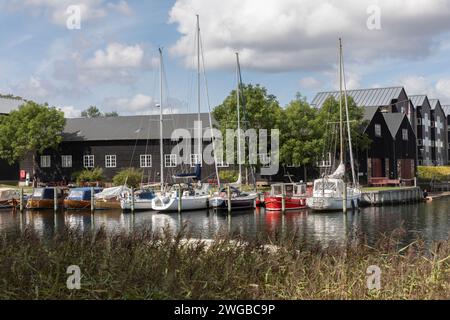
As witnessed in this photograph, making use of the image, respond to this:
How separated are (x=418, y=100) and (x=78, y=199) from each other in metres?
67.8

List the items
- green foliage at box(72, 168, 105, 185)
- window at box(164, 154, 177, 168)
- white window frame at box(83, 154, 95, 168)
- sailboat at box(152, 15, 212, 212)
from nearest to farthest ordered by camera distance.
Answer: sailboat at box(152, 15, 212, 212)
green foliage at box(72, 168, 105, 185)
window at box(164, 154, 177, 168)
white window frame at box(83, 154, 95, 168)

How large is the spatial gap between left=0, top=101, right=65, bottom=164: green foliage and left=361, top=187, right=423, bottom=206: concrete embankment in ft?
127

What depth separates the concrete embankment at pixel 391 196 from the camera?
180 ft

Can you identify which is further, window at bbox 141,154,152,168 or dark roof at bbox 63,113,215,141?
dark roof at bbox 63,113,215,141

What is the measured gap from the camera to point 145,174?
7094 centimetres

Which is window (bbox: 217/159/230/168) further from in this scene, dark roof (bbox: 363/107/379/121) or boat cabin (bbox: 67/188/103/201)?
dark roof (bbox: 363/107/379/121)

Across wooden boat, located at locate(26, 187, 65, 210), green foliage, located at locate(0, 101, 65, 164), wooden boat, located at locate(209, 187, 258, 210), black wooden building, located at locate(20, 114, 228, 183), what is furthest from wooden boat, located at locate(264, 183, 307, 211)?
green foliage, located at locate(0, 101, 65, 164)

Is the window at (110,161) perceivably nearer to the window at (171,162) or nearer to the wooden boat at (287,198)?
the window at (171,162)

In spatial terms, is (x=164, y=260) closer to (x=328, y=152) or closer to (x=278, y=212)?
(x=278, y=212)

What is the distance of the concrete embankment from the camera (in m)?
55.0

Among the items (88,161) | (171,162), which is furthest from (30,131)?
(171,162)

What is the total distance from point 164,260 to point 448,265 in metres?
5.88

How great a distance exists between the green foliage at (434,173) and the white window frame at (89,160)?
42.8 metres
